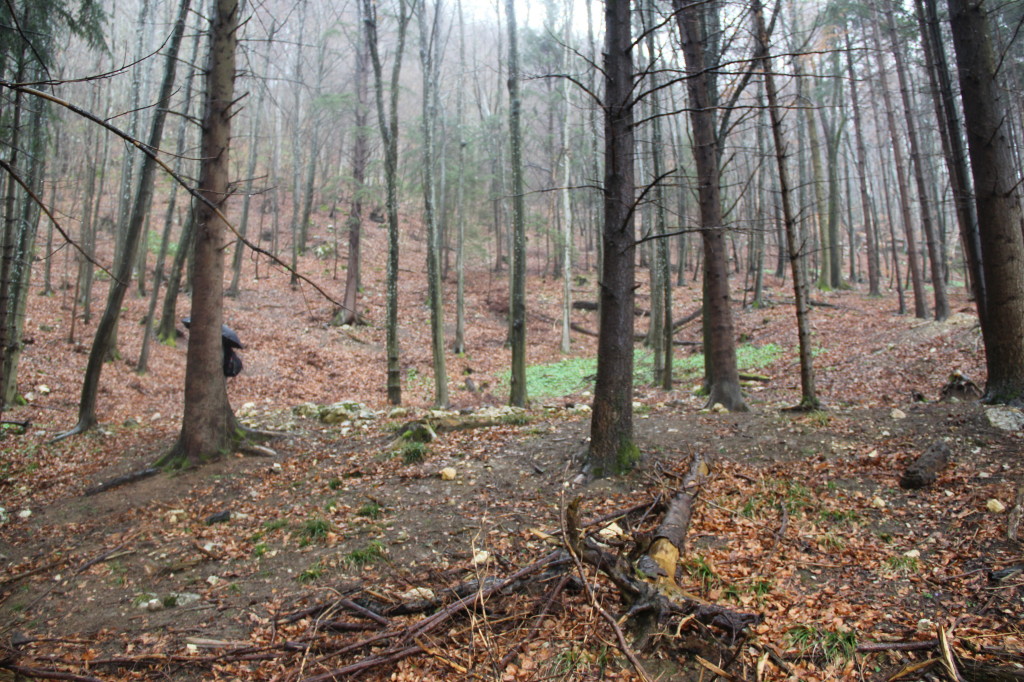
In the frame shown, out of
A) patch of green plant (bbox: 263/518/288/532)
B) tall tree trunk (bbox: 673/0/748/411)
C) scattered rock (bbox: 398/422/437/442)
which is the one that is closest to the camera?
patch of green plant (bbox: 263/518/288/532)

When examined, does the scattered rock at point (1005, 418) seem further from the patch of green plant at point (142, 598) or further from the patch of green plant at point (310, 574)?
the patch of green plant at point (142, 598)

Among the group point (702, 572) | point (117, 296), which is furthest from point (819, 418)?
point (117, 296)

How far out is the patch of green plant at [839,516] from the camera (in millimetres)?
4656

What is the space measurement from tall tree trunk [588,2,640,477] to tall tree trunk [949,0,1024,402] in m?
3.88

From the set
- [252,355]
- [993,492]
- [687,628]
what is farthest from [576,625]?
[252,355]

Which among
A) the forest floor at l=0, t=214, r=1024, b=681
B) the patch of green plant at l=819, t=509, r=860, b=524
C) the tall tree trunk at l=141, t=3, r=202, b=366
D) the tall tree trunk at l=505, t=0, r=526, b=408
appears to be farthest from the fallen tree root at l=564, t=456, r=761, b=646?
the tall tree trunk at l=141, t=3, r=202, b=366

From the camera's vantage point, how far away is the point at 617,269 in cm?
579

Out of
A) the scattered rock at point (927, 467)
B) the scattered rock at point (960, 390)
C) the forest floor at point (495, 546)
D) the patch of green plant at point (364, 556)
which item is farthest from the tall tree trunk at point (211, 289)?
the scattered rock at point (960, 390)

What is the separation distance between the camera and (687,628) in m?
3.11

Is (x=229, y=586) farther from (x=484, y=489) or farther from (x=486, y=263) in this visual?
(x=486, y=263)

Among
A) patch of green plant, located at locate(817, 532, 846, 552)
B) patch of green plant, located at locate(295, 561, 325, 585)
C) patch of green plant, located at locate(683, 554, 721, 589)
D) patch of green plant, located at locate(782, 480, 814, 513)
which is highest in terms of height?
patch of green plant, located at locate(782, 480, 814, 513)

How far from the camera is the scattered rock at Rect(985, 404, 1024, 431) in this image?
575 cm

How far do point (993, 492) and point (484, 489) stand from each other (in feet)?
14.2

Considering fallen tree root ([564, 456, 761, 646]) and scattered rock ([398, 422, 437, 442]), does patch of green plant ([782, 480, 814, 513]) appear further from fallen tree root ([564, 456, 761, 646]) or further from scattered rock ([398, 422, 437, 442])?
scattered rock ([398, 422, 437, 442])
